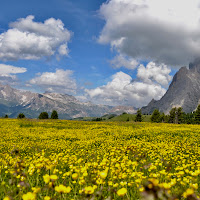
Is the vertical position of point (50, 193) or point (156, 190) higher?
point (156, 190)

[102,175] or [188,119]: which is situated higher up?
[102,175]

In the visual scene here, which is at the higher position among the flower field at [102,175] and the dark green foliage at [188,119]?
the flower field at [102,175]

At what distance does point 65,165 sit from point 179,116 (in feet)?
401

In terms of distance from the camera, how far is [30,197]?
7.47ft

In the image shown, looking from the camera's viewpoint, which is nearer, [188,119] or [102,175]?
[102,175]

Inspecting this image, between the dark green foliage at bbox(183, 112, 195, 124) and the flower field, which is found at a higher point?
the flower field

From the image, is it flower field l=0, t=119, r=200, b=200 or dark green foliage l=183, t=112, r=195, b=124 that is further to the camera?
dark green foliage l=183, t=112, r=195, b=124

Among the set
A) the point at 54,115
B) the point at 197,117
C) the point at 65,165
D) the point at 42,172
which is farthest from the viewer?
the point at 54,115

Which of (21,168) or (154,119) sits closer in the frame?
(21,168)

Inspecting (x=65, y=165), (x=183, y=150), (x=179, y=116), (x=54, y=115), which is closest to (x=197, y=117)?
(x=179, y=116)

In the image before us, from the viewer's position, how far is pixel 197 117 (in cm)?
9600

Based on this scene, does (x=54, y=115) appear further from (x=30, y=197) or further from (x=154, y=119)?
(x=30, y=197)

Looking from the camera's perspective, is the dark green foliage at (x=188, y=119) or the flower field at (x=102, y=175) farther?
the dark green foliage at (x=188, y=119)

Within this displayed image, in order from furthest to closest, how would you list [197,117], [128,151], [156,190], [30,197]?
[197,117]
[128,151]
[30,197]
[156,190]
